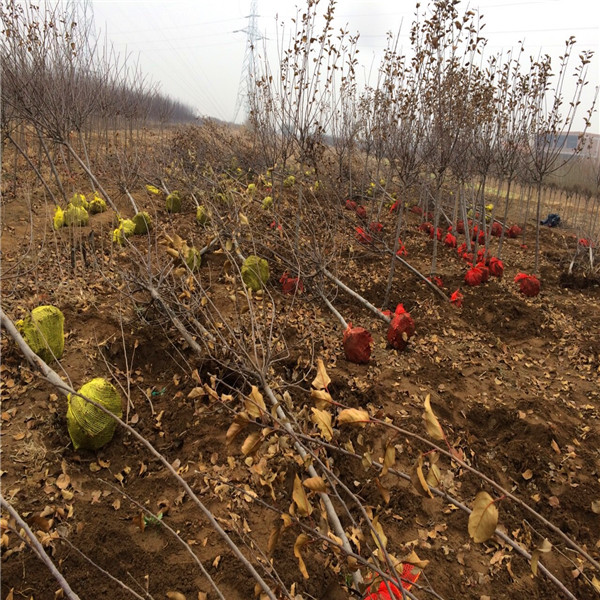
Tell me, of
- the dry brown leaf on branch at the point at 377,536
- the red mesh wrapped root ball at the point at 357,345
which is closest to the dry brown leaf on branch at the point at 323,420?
the dry brown leaf on branch at the point at 377,536

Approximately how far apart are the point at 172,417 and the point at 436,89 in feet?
16.7

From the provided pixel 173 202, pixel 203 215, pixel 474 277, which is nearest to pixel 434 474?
pixel 203 215

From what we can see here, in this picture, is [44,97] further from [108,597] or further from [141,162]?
[108,597]

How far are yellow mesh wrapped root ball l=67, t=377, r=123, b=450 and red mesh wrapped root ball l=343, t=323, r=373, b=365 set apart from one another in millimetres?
2016

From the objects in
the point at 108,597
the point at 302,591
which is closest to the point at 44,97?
the point at 108,597

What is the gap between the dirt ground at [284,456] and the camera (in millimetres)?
1987

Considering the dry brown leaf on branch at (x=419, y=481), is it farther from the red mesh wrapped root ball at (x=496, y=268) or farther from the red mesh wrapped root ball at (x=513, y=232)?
the red mesh wrapped root ball at (x=513, y=232)

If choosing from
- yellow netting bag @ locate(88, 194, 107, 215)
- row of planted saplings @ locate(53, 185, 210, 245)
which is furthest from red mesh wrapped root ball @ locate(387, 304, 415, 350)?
yellow netting bag @ locate(88, 194, 107, 215)

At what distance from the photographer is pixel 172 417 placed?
115 inches

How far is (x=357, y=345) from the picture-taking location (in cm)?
372

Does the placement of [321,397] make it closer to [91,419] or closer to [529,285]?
[91,419]

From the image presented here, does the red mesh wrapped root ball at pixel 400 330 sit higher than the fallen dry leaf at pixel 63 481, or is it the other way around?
the red mesh wrapped root ball at pixel 400 330

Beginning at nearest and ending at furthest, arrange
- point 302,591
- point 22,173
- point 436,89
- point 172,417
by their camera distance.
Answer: point 302,591 < point 172,417 < point 436,89 < point 22,173

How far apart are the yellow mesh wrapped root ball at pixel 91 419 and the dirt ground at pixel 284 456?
0.10 meters
